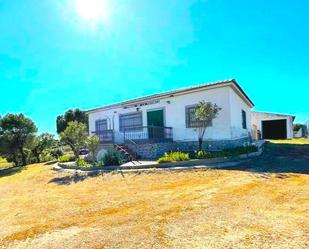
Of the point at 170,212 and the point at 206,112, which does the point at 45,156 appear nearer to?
the point at 206,112

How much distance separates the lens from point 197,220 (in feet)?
17.3

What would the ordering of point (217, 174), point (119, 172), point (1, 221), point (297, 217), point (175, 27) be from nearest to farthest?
1. point (297, 217)
2. point (1, 221)
3. point (217, 174)
4. point (119, 172)
5. point (175, 27)

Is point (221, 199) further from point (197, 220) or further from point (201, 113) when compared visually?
point (201, 113)

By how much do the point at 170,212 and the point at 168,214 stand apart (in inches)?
5.4

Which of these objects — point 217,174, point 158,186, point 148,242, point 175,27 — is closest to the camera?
point 148,242

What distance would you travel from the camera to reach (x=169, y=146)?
16.3 meters

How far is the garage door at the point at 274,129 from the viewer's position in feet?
102

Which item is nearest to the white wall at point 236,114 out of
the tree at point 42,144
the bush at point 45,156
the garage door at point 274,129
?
the garage door at point 274,129

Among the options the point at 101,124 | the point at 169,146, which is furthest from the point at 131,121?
the point at 169,146

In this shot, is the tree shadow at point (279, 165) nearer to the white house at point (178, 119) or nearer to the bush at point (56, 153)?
the white house at point (178, 119)

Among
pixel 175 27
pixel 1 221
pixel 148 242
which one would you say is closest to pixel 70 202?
pixel 1 221

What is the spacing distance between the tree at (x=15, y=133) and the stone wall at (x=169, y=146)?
410 inches

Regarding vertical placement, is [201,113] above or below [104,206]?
above

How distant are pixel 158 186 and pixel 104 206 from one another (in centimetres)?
239
